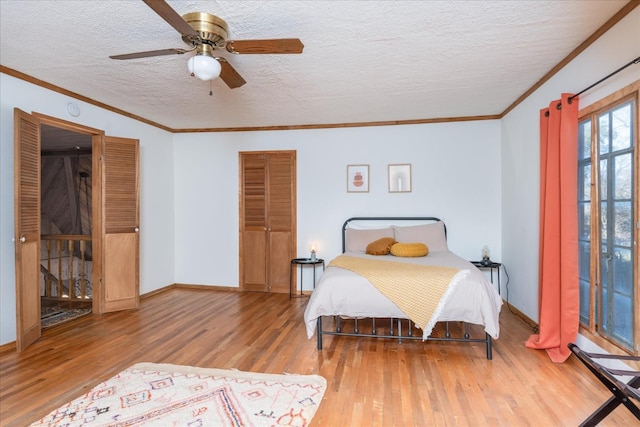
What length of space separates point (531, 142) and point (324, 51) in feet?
8.24

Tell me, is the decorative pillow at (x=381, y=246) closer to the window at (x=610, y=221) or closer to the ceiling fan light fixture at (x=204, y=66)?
the window at (x=610, y=221)

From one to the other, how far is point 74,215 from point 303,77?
218 inches

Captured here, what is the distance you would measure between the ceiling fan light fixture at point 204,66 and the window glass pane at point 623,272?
120 inches

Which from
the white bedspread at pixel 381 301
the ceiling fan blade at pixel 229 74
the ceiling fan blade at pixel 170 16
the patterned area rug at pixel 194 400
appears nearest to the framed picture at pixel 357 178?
the white bedspread at pixel 381 301

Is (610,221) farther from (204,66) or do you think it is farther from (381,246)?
(204,66)

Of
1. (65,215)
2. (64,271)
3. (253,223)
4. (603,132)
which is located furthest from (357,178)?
(65,215)

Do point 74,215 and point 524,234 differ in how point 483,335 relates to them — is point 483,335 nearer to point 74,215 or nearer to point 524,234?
point 524,234

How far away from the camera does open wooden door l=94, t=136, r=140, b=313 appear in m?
4.09

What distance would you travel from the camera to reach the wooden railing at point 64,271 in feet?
14.7

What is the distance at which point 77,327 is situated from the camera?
11.8ft

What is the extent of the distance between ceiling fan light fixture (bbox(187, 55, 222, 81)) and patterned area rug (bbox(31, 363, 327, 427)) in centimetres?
214

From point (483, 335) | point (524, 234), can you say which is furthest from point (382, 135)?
point (483, 335)

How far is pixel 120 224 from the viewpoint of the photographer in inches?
166

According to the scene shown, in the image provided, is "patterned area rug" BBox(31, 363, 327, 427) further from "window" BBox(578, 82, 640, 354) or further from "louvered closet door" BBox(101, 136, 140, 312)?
"window" BBox(578, 82, 640, 354)
